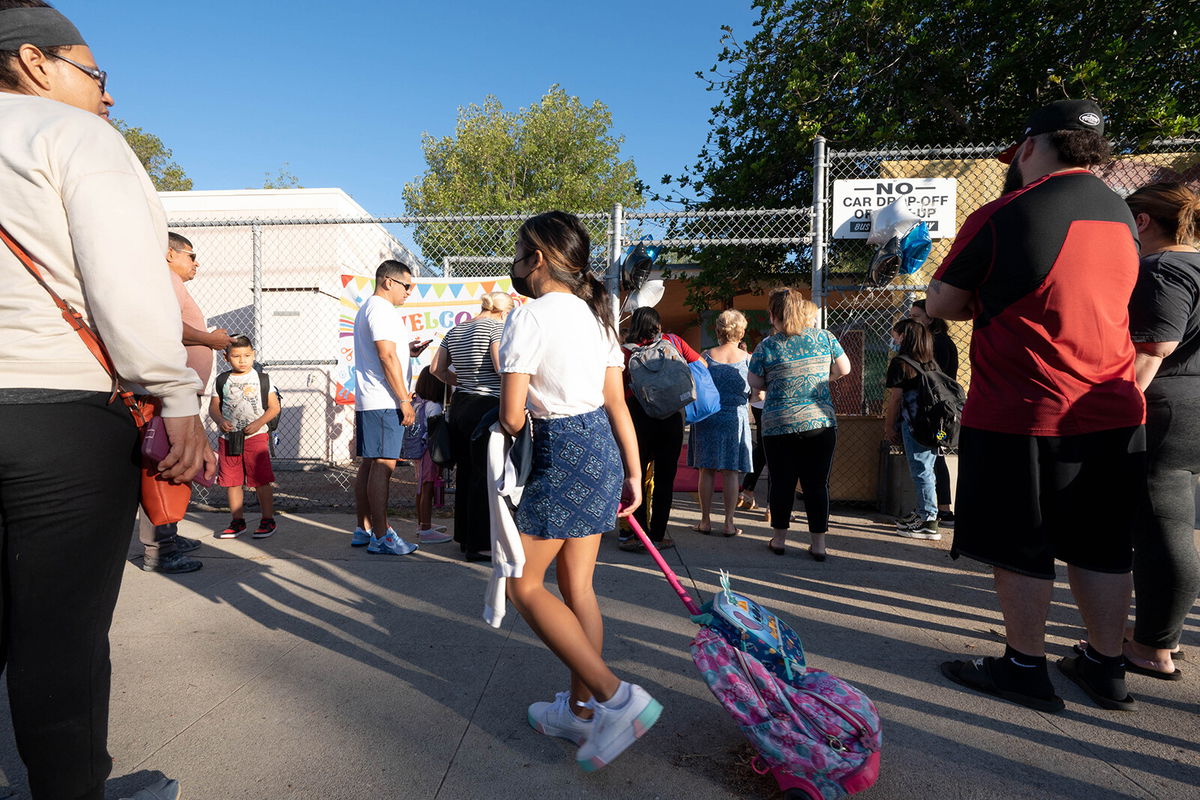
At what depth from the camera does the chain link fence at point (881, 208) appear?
5.58 metres

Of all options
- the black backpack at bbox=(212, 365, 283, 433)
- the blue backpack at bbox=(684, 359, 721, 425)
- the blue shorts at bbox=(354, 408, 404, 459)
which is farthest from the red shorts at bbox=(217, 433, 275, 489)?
the blue backpack at bbox=(684, 359, 721, 425)

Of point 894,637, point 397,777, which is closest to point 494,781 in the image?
point 397,777

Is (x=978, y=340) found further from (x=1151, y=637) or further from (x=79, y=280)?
(x=79, y=280)

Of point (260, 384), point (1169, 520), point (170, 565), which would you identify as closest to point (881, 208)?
point (1169, 520)

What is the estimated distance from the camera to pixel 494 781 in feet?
6.28

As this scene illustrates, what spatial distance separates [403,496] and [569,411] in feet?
17.1

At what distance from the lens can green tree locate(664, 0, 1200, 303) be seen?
7785 mm

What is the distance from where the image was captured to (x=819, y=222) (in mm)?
5523

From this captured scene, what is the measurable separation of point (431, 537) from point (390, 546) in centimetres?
44

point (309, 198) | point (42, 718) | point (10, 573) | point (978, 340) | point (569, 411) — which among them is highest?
point (309, 198)

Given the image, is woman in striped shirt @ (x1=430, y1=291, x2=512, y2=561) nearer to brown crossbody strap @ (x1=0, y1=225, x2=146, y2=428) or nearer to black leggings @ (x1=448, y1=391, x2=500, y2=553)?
black leggings @ (x1=448, y1=391, x2=500, y2=553)

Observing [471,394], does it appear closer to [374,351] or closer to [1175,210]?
[374,351]

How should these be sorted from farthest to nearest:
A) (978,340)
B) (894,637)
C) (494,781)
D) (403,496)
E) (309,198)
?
1. (309,198)
2. (403,496)
3. (894,637)
4. (978,340)
5. (494,781)

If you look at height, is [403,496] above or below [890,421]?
below
